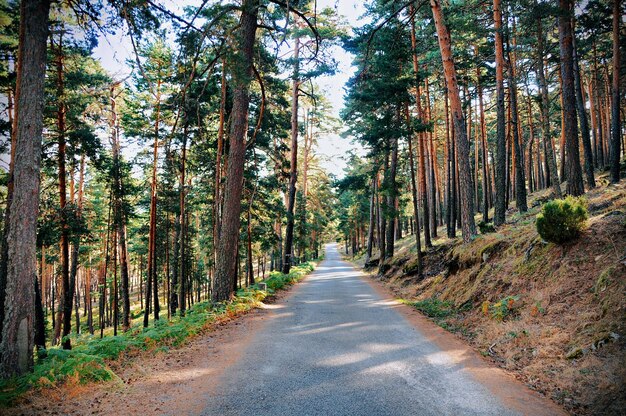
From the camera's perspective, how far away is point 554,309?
5.74 meters

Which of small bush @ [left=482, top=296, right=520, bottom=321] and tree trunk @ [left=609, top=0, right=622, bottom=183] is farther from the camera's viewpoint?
tree trunk @ [left=609, top=0, right=622, bottom=183]

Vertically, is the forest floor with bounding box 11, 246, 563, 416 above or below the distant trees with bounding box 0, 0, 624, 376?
below

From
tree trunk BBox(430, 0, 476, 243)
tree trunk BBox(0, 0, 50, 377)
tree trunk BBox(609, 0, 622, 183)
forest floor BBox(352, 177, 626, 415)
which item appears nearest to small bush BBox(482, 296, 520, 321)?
forest floor BBox(352, 177, 626, 415)

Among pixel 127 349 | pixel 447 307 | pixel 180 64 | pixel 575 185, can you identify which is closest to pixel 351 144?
pixel 575 185

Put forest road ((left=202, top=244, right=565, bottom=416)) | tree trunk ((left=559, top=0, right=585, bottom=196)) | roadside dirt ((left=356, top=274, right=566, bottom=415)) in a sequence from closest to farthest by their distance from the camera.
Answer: forest road ((left=202, top=244, right=565, bottom=416)) → roadside dirt ((left=356, top=274, right=566, bottom=415)) → tree trunk ((left=559, top=0, right=585, bottom=196))

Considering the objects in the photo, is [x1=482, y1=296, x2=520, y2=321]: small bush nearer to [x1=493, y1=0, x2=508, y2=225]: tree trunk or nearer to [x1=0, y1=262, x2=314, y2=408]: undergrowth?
[x1=0, y1=262, x2=314, y2=408]: undergrowth

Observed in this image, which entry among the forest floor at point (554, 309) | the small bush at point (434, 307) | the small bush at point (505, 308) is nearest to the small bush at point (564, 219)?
the forest floor at point (554, 309)

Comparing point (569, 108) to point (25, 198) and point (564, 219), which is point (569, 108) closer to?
point (564, 219)

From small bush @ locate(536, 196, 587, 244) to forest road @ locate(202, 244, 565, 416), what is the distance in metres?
3.34

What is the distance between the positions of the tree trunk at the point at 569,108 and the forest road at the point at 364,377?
29.5 ft

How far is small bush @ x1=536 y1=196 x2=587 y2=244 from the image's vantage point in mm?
6762

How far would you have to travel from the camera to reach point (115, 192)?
17016 mm

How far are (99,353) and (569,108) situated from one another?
15.8 metres

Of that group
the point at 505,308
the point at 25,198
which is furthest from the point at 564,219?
the point at 25,198
